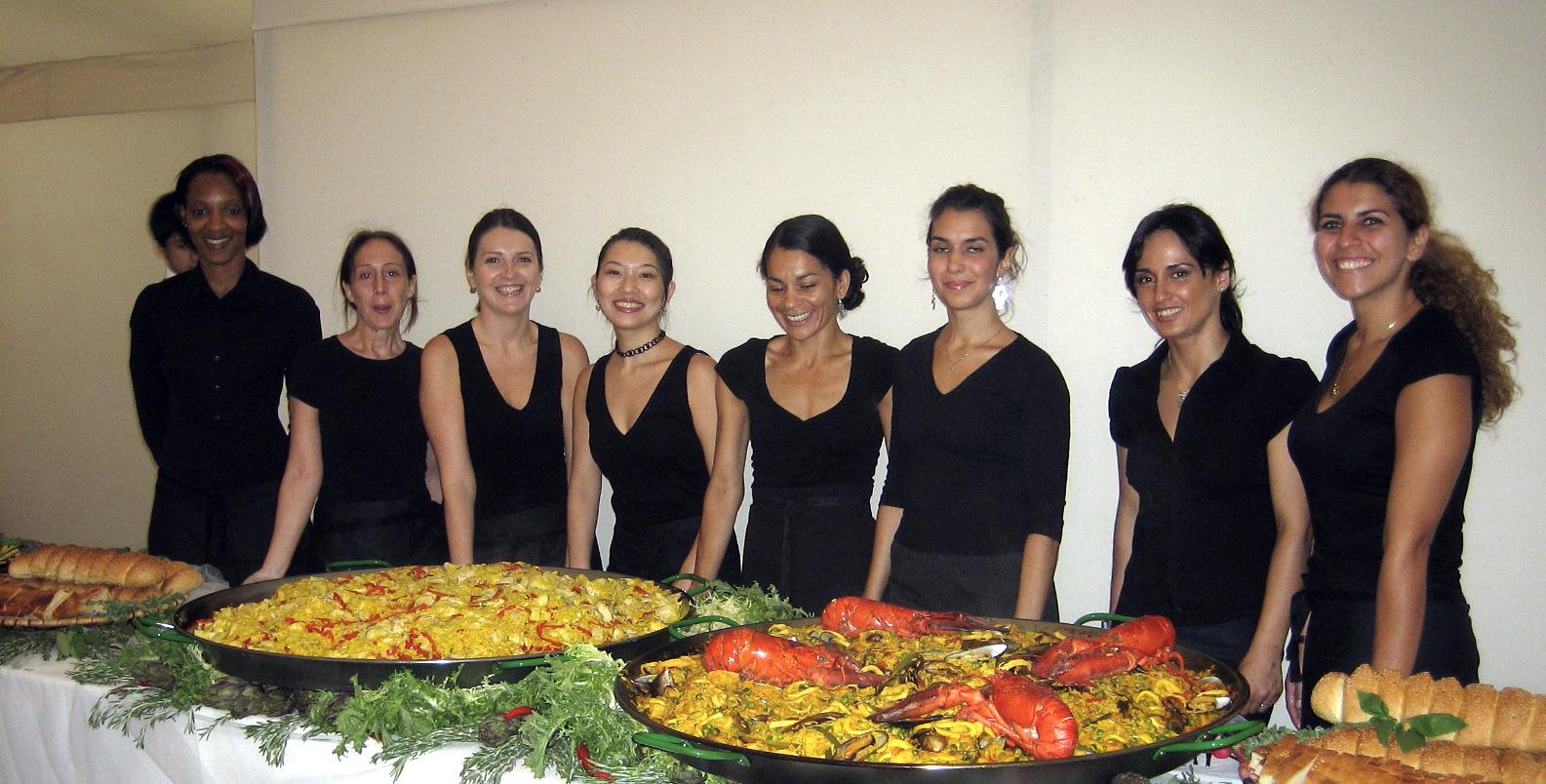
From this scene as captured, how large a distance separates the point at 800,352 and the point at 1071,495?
47.4 inches

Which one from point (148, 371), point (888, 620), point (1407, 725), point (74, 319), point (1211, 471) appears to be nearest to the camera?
point (1407, 725)

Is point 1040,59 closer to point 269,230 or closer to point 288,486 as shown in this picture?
point 288,486

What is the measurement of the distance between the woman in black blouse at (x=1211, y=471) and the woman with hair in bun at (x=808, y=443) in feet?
2.70

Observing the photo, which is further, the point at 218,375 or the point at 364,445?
the point at 218,375

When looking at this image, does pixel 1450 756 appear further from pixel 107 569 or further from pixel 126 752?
pixel 107 569

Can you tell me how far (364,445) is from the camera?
3.61m

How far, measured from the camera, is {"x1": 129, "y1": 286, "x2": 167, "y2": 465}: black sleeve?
412 cm

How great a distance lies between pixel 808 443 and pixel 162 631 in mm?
1762

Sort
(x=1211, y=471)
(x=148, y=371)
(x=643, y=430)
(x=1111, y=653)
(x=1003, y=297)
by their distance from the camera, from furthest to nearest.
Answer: (x=148, y=371) < (x=1003, y=297) < (x=643, y=430) < (x=1211, y=471) < (x=1111, y=653)

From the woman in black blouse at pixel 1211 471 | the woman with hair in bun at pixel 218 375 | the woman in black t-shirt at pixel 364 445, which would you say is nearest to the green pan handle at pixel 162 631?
the woman in black t-shirt at pixel 364 445

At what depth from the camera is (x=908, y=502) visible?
3092mm

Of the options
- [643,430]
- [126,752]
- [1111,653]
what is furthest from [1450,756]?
[126,752]

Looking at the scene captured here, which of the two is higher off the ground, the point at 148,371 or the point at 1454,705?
the point at 148,371

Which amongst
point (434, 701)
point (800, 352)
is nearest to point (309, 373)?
point (800, 352)
